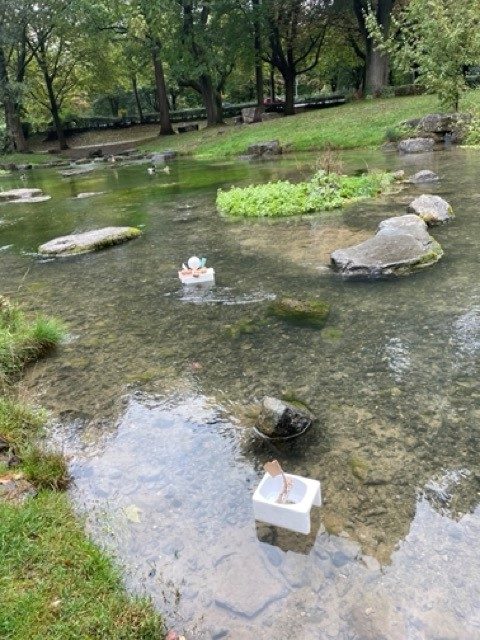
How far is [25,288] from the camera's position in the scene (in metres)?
8.23

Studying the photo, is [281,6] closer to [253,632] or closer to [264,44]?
[264,44]

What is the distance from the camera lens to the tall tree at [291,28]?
3153 centimetres

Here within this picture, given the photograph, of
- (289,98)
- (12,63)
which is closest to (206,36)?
(289,98)

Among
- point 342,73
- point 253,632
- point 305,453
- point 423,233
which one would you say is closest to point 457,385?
point 305,453

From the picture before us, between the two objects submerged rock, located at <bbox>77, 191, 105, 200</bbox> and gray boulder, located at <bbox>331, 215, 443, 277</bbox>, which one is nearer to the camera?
gray boulder, located at <bbox>331, 215, 443, 277</bbox>

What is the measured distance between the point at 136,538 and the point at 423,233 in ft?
20.7

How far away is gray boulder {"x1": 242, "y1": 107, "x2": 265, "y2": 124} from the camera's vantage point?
33.2 m

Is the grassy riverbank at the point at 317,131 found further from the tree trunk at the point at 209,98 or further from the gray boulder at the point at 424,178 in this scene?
the gray boulder at the point at 424,178

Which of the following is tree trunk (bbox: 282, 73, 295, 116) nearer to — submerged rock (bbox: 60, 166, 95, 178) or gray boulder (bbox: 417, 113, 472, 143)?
submerged rock (bbox: 60, 166, 95, 178)

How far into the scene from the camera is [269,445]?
12.9 feet

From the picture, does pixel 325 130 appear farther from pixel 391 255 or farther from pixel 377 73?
pixel 391 255

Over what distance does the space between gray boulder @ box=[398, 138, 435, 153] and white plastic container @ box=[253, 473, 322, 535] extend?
60.8ft

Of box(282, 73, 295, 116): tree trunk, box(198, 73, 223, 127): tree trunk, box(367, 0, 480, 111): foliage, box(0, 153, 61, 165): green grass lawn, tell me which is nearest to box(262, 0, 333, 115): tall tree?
box(282, 73, 295, 116): tree trunk

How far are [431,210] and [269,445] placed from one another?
694 cm
